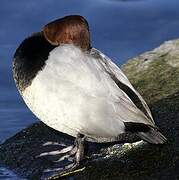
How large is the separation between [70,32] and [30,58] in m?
0.28

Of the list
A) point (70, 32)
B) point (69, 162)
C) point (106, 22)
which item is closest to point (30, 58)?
point (70, 32)

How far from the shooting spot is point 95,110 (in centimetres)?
407

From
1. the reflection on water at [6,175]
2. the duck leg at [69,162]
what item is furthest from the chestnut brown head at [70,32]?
the reflection on water at [6,175]

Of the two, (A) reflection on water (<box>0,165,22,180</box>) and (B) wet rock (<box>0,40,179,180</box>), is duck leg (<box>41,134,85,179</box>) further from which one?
(A) reflection on water (<box>0,165,22,180</box>)

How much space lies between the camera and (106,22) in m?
7.09

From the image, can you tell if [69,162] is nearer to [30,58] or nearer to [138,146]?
[138,146]

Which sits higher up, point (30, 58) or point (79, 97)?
point (30, 58)

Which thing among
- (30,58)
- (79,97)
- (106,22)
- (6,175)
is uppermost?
(30,58)

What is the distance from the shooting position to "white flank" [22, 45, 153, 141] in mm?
4047

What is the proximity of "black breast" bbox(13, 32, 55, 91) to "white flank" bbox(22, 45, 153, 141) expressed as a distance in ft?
0.14

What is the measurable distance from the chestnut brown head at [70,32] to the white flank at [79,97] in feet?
0.37

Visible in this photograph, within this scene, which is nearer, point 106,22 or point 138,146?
point 138,146

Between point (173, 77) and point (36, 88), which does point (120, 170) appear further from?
point (173, 77)

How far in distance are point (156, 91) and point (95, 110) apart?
1.22 metres
